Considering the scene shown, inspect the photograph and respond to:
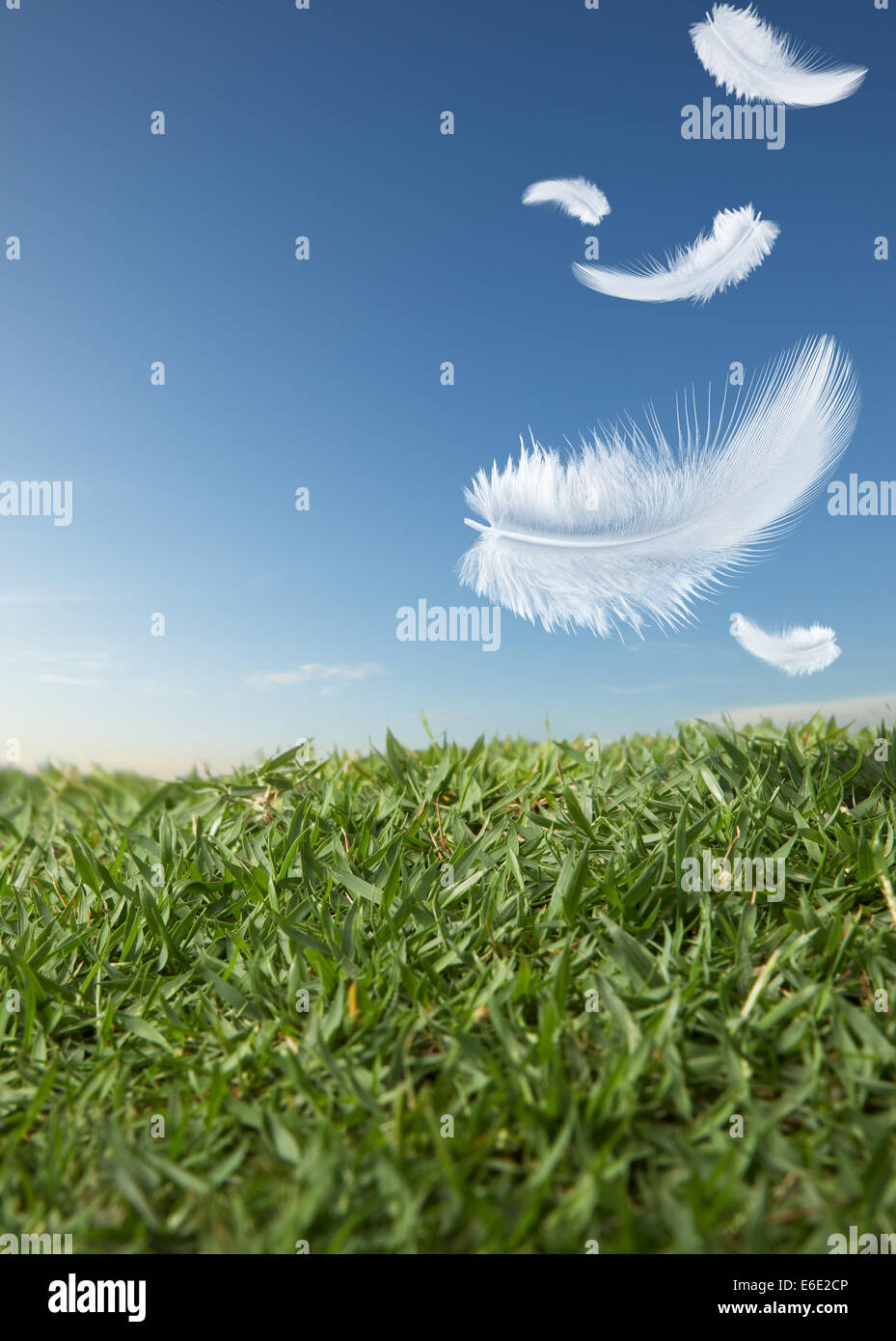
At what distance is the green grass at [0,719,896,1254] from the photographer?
1629 millimetres

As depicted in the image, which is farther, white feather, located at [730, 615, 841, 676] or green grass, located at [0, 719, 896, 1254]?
white feather, located at [730, 615, 841, 676]

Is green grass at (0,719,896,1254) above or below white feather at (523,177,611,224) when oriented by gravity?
below

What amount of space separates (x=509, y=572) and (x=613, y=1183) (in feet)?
8.30

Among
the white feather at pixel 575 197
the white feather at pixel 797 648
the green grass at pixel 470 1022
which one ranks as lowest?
the green grass at pixel 470 1022

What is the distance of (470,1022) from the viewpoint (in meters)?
2.02

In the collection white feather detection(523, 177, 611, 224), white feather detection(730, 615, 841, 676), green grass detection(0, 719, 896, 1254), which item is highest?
white feather detection(523, 177, 611, 224)

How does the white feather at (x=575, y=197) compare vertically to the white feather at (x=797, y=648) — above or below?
above

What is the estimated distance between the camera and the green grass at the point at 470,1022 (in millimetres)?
1629

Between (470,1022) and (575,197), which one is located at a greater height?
(575,197)

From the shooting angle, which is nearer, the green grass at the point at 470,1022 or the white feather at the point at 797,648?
the green grass at the point at 470,1022

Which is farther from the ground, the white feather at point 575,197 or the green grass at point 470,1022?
the white feather at point 575,197

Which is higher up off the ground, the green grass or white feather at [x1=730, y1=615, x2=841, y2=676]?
white feather at [x1=730, y1=615, x2=841, y2=676]
